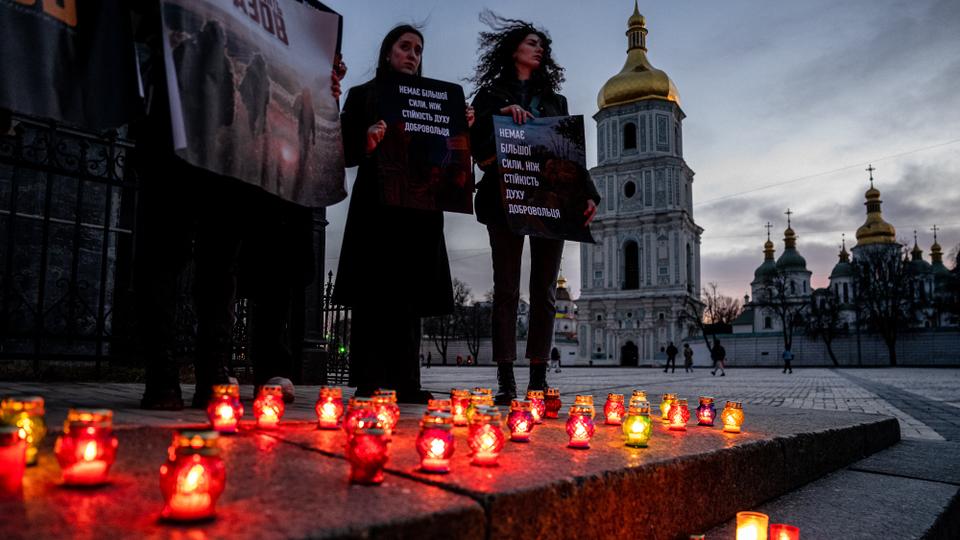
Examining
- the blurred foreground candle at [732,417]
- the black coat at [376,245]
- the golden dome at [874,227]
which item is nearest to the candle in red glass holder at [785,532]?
the blurred foreground candle at [732,417]

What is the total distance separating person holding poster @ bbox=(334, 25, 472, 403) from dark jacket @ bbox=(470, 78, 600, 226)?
24 cm

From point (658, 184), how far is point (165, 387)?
57534 mm

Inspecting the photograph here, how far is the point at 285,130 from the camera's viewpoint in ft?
8.00

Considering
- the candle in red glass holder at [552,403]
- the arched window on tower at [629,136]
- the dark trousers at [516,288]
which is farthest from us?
the arched window on tower at [629,136]

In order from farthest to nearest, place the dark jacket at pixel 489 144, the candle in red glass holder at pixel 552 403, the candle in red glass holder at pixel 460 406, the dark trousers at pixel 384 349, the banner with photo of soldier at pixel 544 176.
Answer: the dark jacket at pixel 489 144
the banner with photo of soldier at pixel 544 176
the dark trousers at pixel 384 349
the candle in red glass holder at pixel 552 403
the candle in red glass holder at pixel 460 406

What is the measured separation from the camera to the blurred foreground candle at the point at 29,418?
47.5 inches

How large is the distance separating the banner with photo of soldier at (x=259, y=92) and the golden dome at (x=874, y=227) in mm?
79780

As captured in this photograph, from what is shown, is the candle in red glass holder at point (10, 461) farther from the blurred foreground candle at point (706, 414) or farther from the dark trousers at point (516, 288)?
the dark trousers at point (516, 288)

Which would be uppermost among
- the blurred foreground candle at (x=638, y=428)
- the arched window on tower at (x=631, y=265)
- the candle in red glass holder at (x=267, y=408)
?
the arched window on tower at (x=631, y=265)

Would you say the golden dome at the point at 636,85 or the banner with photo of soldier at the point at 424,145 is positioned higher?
the golden dome at the point at 636,85

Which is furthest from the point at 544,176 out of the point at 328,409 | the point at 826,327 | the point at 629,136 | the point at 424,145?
the point at 629,136

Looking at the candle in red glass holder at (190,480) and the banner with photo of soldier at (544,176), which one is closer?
the candle in red glass holder at (190,480)

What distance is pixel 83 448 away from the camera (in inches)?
42.2

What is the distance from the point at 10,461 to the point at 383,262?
214cm
